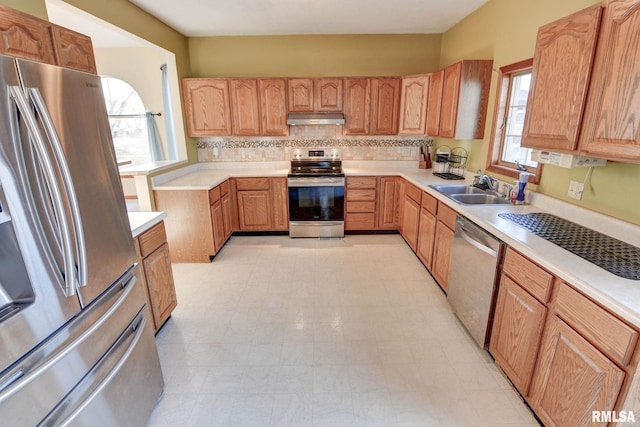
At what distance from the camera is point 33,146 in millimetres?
993

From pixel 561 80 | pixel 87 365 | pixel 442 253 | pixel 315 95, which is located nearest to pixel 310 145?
pixel 315 95

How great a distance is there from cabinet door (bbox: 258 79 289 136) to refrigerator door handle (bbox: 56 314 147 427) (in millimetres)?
3027

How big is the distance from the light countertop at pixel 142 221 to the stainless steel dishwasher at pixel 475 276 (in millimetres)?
2192

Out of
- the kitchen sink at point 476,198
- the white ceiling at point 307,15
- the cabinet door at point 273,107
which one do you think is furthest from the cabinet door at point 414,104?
the cabinet door at point 273,107

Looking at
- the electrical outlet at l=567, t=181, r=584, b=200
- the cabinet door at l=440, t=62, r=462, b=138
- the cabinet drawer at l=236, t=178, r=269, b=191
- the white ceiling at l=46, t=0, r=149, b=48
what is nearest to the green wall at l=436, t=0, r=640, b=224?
the electrical outlet at l=567, t=181, r=584, b=200

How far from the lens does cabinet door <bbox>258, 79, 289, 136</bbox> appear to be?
13.1 ft

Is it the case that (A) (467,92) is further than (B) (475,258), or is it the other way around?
(A) (467,92)

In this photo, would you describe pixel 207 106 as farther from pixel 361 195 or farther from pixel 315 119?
pixel 361 195

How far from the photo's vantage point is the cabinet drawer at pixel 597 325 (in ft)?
3.65

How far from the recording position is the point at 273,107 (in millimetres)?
4082

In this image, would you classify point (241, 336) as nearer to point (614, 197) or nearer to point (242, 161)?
point (614, 197)

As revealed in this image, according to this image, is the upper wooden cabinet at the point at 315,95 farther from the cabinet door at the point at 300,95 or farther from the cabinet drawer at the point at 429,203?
the cabinet drawer at the point at 429,203

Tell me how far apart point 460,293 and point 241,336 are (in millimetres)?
1674

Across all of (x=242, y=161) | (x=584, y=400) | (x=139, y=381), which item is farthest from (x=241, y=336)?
(x=242, y=161)
